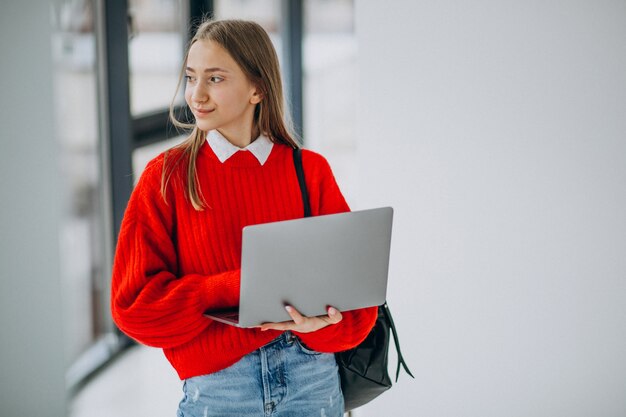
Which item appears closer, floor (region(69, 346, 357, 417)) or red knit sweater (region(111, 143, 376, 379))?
red knit sweater (region(111, 143, 376, 379))

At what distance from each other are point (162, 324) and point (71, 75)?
1891 millimetres

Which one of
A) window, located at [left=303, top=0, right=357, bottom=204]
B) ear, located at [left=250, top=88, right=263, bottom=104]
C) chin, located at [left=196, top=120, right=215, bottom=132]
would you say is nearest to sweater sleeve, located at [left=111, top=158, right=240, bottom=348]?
chin, located at [left=196, top=120, right=215, bottom=132]

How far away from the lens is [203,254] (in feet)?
3.85

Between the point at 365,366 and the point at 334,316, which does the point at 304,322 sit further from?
the point at 365,366

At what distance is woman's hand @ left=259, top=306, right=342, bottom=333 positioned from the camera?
1.10 metres

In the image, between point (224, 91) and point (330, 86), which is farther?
point (330, 86)

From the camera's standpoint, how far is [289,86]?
471cm

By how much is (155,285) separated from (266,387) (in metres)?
0.26

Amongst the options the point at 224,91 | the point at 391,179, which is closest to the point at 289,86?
the point at 391,179

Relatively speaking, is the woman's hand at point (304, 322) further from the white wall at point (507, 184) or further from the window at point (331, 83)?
the window at point (331, 83)

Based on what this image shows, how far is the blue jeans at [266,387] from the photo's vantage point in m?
1.15

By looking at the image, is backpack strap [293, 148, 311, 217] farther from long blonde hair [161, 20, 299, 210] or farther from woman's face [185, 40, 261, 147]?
woman's face [185, 40, 261, 147]

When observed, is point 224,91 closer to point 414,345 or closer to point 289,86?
point 414,345

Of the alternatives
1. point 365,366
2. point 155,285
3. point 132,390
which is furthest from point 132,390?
point 155,285
